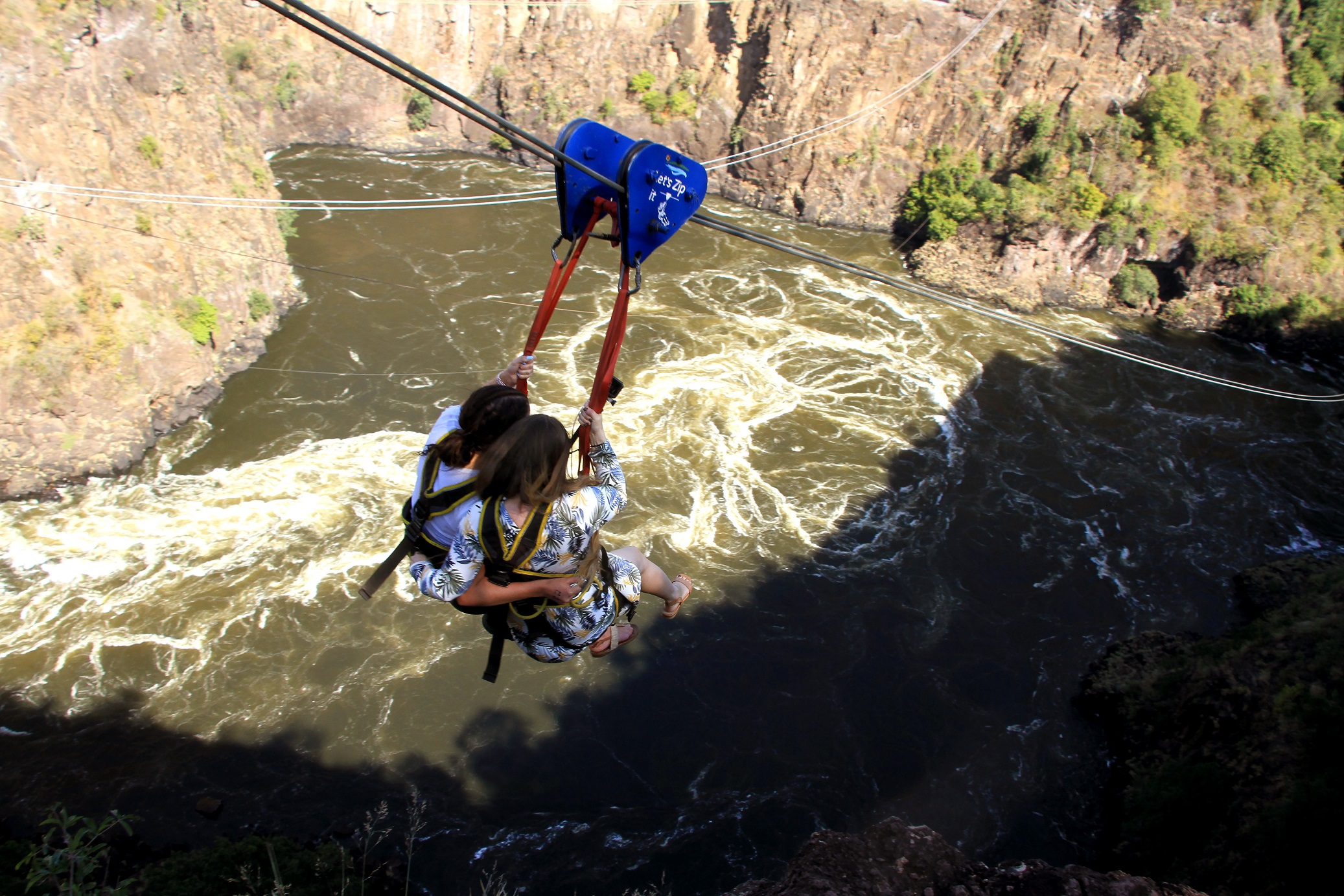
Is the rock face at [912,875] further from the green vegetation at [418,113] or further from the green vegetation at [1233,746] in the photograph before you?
the green vegetation at [418,113]

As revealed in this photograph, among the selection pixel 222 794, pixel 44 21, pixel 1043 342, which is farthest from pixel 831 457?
pixel 44 21

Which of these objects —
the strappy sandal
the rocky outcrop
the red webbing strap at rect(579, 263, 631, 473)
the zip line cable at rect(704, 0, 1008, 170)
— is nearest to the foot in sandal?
the strappy sandal

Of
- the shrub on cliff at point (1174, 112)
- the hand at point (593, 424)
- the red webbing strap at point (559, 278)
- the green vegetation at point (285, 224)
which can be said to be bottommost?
the green vegetation at point (285, 224)

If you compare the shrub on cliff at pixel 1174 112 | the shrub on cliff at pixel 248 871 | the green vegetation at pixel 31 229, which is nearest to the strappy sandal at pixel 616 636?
the shrub on cliff at pixel 248 871

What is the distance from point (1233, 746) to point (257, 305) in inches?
739

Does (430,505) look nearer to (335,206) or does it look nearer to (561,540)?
(561,540)

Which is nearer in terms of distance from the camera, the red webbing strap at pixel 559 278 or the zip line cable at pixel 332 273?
the red webbing strap at pixel 559 278

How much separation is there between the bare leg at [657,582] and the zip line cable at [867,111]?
24596 millimetres

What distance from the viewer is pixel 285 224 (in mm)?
20297

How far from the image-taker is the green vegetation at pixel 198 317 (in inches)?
611

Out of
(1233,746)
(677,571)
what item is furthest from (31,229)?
(1233,746)

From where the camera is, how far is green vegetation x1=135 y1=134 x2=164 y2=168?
15.7m

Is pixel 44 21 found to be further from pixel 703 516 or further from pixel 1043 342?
pixel 1043 342

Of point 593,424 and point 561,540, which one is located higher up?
point 593,424
